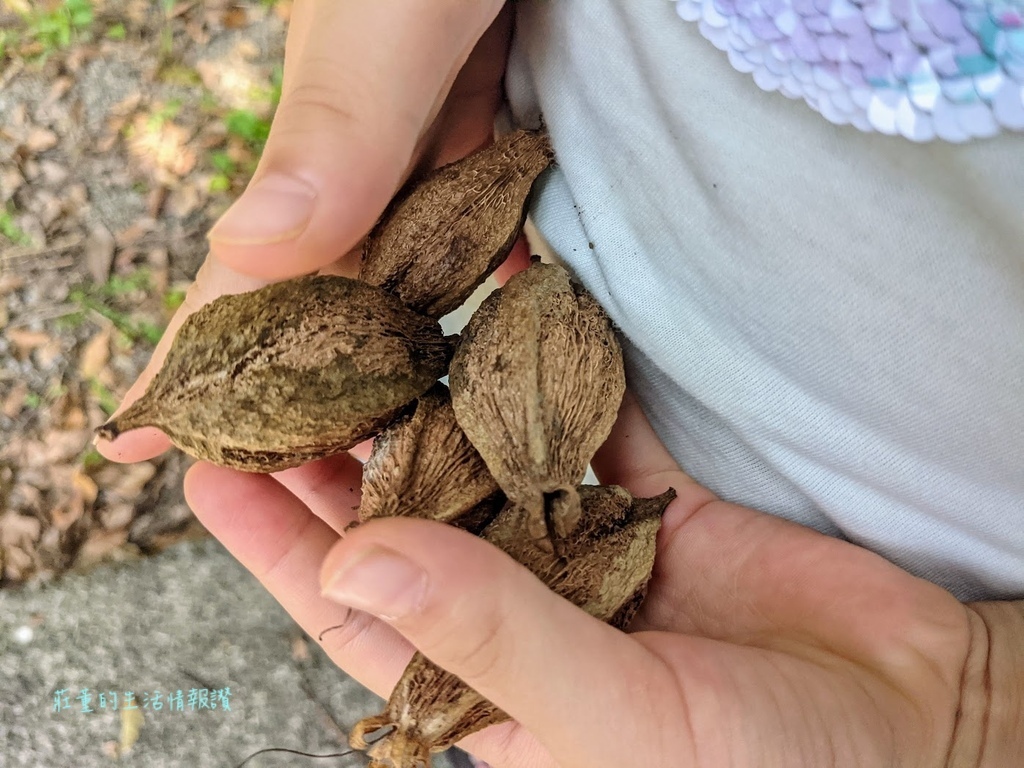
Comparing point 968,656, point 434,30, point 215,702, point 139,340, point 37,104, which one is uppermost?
point 434,30

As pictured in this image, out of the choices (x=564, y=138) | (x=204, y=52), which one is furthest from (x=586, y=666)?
(x=204, y=52)

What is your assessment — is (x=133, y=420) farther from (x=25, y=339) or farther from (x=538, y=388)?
(x=25, y=339)

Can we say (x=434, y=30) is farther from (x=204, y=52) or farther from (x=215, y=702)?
(x=204, y=52)

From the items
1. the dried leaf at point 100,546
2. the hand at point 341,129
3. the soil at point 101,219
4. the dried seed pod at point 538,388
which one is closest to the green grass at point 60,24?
the soil at point 101,219

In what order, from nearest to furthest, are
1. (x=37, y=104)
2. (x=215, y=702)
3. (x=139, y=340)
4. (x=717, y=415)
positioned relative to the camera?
(x=717, y=415) → (x=215, y=702) → (x=139, y=340) → (x=37, y=104)

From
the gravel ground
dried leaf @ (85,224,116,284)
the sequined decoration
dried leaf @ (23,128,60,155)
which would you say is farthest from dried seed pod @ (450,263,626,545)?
dried leaf @ (23,128,60,155)

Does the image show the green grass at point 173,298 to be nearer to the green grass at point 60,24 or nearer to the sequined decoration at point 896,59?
the green grass at point 60,24
